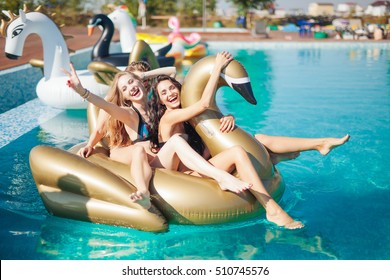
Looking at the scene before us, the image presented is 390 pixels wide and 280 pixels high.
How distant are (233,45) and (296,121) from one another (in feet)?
36.4

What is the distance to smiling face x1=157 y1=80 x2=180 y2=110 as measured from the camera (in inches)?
130

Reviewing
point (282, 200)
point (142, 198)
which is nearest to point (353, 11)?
point (282, 200)

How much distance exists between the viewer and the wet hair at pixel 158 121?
3338 mm

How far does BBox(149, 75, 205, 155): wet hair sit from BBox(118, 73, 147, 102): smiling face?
10 cm

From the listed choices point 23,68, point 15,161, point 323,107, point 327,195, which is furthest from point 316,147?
point 23,68

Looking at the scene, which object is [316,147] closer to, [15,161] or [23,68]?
[15,161]

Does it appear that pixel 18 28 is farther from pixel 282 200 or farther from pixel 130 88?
pixel 282 200

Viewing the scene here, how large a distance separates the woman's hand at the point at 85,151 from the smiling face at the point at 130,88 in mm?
428

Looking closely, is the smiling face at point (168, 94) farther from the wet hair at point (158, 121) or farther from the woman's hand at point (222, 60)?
the woman's hand at point (222, 60)

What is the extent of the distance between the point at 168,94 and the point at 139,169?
572 mm

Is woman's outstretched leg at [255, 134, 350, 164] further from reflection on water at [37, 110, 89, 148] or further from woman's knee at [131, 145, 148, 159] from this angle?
reflection on water at [37, 110, 89, 148]

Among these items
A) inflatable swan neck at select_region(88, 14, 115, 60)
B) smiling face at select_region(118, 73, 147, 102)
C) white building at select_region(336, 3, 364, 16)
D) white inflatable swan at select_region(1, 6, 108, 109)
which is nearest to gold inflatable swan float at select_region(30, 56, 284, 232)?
smiling face at select_region(118, 73, 147, 102)

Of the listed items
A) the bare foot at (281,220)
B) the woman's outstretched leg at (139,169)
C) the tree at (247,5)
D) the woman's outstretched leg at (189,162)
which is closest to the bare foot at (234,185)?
the woman's outstretched leg at (189,162)

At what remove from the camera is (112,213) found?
3.02 m
